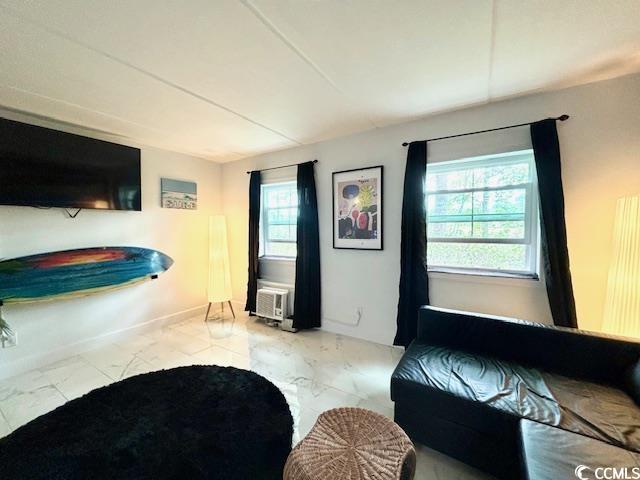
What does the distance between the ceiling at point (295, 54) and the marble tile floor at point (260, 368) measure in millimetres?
2319

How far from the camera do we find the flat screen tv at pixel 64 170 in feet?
7.12

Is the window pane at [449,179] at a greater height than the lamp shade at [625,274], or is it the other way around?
the window pane at [449,179]

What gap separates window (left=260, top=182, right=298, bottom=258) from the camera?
3.66 meters

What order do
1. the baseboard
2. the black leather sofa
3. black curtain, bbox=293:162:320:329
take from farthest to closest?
black curtain, bbox=293:162:320:329
the baseboard
the black leather sofa

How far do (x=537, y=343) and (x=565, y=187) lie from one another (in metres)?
1.24

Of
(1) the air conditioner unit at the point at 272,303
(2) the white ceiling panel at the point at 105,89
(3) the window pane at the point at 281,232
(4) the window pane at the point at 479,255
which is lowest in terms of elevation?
(1) the air conditioner unit at the point at 272,303

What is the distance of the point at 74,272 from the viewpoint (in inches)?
100

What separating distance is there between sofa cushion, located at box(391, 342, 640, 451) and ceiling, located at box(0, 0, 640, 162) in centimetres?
A: 192

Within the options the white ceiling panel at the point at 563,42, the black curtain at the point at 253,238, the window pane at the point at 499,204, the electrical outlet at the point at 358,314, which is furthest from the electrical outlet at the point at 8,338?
the window pane at the point at 499,204

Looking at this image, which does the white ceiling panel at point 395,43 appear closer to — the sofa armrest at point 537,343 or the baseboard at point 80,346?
the sofa armrest at point 537,343

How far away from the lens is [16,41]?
1.41 meters

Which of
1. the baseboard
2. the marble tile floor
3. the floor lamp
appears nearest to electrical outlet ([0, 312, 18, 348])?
the baseboard

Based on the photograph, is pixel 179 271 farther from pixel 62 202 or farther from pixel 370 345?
pixel 370 345

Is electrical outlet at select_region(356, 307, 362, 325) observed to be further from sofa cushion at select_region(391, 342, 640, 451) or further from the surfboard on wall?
the surfboard on wall
